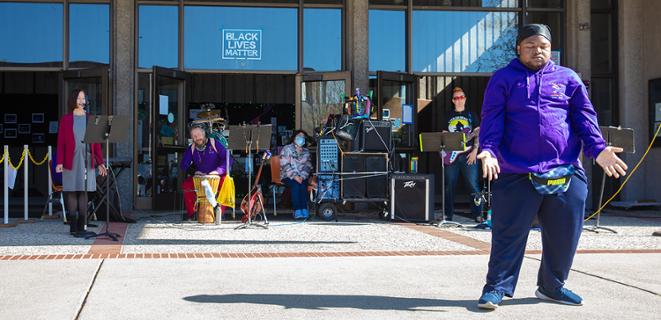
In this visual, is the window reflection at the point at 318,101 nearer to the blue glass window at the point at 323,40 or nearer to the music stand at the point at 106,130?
the blue glass window at the point at 323,40

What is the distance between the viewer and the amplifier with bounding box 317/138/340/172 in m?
11.6

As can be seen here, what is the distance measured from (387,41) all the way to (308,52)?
141 centimetres

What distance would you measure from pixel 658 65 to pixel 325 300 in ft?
35.7

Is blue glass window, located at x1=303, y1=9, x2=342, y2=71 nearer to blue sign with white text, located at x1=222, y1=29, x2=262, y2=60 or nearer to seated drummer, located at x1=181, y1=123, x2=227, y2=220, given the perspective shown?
blue sign with white text, located at x1=222, y1=29, x2=262, y2=60

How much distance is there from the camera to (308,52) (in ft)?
45.4

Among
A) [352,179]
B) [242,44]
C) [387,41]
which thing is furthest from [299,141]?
[387,41]

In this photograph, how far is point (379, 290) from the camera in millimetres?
5488

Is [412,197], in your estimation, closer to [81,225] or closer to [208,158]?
[208,158]

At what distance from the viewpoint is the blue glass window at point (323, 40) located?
1380cm

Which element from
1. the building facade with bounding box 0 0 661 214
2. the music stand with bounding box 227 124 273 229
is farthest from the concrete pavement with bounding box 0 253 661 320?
the building facade with bounding box 0 0 661 214

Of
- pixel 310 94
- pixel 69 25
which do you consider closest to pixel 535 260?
pixel 310 94

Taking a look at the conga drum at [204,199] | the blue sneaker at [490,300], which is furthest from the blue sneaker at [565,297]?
the conga drum at [204,199]

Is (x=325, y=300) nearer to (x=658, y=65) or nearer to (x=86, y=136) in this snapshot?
(x=86, y=136)

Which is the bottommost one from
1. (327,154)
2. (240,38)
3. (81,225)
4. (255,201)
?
(81,225)
